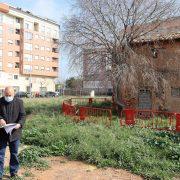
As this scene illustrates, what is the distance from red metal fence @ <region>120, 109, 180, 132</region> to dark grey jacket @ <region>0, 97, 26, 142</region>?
25.5ft

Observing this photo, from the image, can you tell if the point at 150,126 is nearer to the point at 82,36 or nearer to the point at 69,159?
the point at 69,159

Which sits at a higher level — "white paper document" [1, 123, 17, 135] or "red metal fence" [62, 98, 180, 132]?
"white paper document" [1, 123, 17, 135]

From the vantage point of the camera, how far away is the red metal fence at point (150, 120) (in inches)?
583

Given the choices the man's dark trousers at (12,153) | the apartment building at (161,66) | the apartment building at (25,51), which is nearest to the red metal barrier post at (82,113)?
the apartment building at (161,66)

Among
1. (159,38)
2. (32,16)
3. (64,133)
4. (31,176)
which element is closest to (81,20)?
(159,38)

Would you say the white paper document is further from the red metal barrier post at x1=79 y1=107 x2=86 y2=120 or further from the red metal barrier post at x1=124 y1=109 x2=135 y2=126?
the red metal barrier post at x1=79 y1=107 x2=86 y2=120

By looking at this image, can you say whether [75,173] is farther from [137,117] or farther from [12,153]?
[137,117]

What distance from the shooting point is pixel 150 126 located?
49.3ft

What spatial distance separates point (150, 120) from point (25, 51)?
6182 centimetres

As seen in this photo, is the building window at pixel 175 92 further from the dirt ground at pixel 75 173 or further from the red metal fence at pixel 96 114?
the dirt ground at pixel 75 173

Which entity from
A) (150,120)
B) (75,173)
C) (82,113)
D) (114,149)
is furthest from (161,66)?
(75,173)

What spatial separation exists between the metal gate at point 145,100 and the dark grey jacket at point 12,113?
1571 centimetres

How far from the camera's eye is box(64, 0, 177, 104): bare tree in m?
21.4

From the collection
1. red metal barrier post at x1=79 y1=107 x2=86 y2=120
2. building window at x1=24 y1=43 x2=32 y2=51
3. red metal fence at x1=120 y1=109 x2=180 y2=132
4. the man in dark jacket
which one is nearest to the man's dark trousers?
the man in dark jacket
